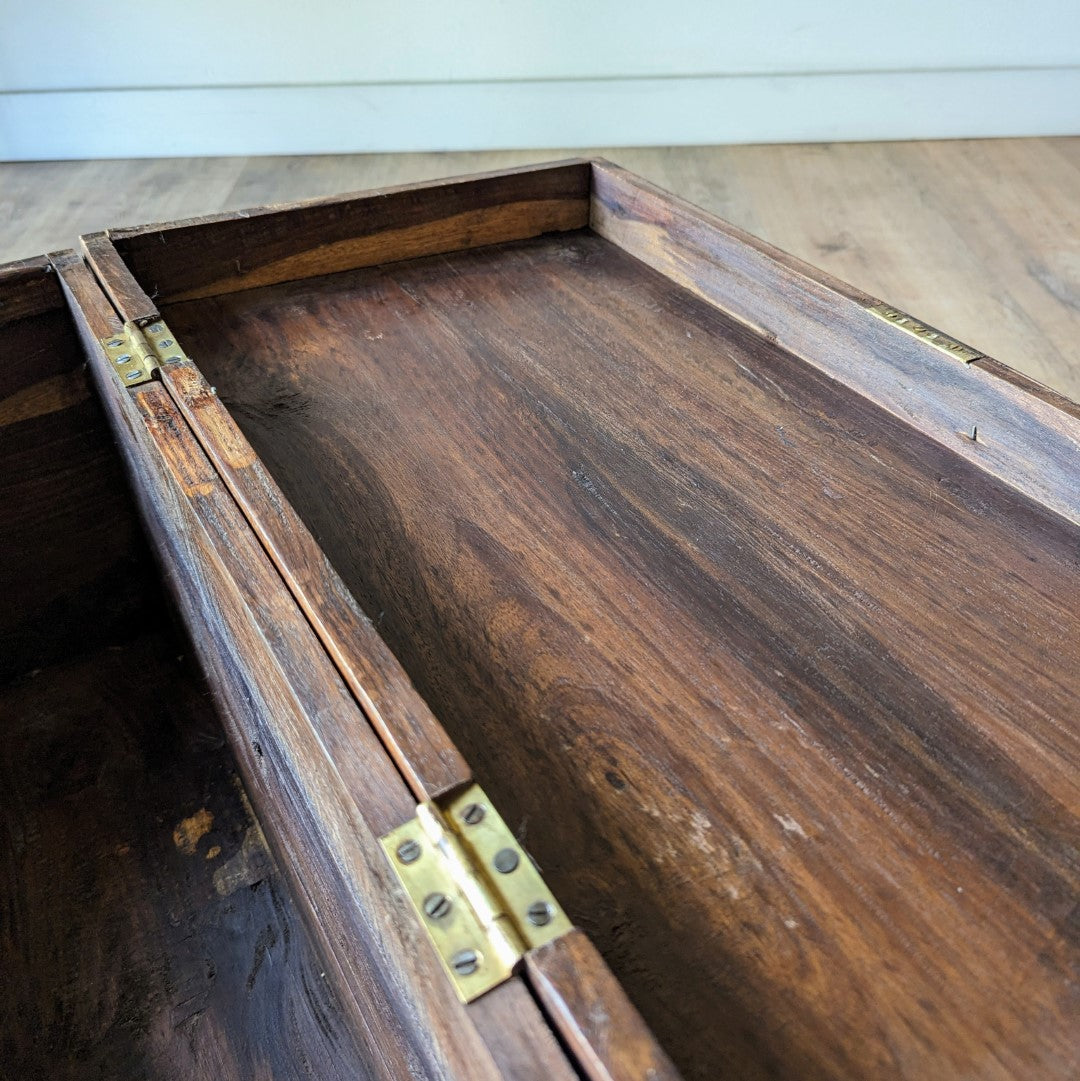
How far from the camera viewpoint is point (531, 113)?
7.84ft

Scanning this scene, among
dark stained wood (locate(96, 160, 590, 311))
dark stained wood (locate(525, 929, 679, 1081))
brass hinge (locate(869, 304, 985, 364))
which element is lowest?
dark stained wood (locate(525, 929, 679, 1081))

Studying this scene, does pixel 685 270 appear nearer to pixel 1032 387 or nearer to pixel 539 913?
pixel 1032 387

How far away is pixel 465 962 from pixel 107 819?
23.4 inches

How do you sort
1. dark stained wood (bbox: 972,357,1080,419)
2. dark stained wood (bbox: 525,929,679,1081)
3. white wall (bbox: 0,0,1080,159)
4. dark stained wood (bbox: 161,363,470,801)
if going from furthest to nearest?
white wall (bbox: 0,0,1080,159), dark stained wood (bbox: 972,357,1080,419), dark stained wood (bbox: 161,363,470,801), dark stained wood (bbox: 525,929,679,1081)

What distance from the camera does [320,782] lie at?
0.46 meters

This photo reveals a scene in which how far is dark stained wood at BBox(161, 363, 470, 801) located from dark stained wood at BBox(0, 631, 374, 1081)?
34cm

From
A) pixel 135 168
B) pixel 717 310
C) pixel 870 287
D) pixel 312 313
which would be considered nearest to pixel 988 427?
pixel 717 310

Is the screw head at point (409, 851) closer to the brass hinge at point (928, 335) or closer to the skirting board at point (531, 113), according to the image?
the brass hinge at point (928, 335)

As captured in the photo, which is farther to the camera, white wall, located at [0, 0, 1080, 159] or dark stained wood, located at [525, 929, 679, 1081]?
white wall, located at [0, 0, 1080, 159]

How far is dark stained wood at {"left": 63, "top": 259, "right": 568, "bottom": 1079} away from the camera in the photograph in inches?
14.8

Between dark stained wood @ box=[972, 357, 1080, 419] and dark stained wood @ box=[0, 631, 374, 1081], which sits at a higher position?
dark stained wood @ box=[0, 631, 374, 1081]

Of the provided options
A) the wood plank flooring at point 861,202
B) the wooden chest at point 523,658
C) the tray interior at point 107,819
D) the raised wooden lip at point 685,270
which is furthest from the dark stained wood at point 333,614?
the wood plank flooring at point 861,202

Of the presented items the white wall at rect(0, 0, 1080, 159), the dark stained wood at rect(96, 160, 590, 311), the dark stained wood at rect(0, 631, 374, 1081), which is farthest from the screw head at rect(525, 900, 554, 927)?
the white wall at rect(0, 0, 1080, 159)

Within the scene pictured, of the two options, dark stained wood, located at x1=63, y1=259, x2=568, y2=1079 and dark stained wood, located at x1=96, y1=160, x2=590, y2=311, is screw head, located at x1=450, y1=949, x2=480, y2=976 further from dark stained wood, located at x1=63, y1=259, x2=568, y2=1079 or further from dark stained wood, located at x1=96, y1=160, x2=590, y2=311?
dark stained wood, located at x1=96, y1=160, x2=590, y2=311
